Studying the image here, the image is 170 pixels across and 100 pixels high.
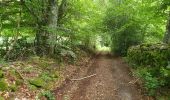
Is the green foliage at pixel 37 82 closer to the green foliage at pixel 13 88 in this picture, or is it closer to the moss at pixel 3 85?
the green foliage at pixel 13 88

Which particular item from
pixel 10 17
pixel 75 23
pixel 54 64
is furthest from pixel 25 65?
pixel 75 23

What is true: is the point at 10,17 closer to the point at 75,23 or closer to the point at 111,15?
the point at 75,23

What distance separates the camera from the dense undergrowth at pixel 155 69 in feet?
32.4

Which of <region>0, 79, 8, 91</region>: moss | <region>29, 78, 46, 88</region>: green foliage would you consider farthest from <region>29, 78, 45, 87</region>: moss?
<region>0, 79, 8, 91</region>: moss

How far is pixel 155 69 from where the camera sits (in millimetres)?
11570

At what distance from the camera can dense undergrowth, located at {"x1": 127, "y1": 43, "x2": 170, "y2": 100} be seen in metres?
9.88

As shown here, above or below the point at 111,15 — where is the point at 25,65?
below

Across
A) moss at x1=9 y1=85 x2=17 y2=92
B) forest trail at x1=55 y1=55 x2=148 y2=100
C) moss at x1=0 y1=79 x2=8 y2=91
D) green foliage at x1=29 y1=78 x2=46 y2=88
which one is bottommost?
forest trail at x1=55 y1=55 x2=148 y2=100

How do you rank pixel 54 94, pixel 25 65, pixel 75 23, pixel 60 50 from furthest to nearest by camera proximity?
pixel 75 23
pixel 60 50
pixel 25 65
pixel 54 94

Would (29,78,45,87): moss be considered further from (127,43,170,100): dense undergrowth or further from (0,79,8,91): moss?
(127,43,170,100): dense undergrowth

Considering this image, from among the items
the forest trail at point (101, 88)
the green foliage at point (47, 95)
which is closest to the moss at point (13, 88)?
the green foliage at point (47, 95)

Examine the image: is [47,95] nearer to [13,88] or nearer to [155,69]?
[13,88]

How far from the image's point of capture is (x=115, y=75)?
14.3 m

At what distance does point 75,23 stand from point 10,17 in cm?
593
